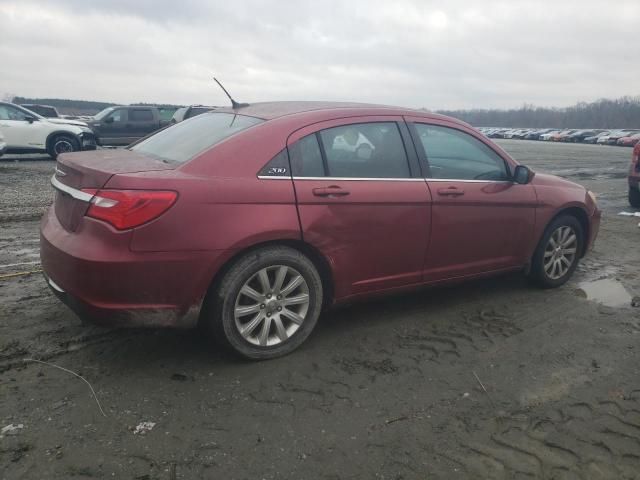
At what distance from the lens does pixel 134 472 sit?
2355mm

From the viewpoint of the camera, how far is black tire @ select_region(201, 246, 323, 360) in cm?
319

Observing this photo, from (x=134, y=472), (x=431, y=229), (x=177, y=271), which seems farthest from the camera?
(x=431, y=229)

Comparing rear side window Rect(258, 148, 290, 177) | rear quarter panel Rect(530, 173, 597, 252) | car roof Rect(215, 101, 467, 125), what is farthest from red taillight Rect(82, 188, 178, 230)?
rear quarter panel Rect(530, 173, 597, 252)

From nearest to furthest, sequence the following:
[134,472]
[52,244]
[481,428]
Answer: [134,472], [481,428], [52,244]

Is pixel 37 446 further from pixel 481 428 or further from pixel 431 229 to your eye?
pixel 431 229

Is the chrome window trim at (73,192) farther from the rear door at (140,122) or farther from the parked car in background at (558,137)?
the parked car in background at (558,137)

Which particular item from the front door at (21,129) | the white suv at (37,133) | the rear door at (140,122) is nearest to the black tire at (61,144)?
the white suv at (37,133)

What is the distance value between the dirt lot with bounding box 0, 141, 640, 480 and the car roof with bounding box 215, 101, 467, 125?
154 centimetres

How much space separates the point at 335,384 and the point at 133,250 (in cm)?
137

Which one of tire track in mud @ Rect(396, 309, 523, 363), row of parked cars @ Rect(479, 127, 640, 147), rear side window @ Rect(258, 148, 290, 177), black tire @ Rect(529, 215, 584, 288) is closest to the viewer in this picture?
rear side window @ Rect(258, 148, 290, 177)

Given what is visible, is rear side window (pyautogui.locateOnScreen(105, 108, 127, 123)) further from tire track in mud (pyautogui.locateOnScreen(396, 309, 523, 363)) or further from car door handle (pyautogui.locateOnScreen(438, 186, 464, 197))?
tire track in mud (pyautogui.locateOnScreen(396, 309, 523, 363))

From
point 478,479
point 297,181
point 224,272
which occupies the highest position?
point 297,181

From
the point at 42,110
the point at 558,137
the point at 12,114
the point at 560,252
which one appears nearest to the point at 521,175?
the point at 560,252

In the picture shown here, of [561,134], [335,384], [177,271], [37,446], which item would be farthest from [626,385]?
[561,134]
